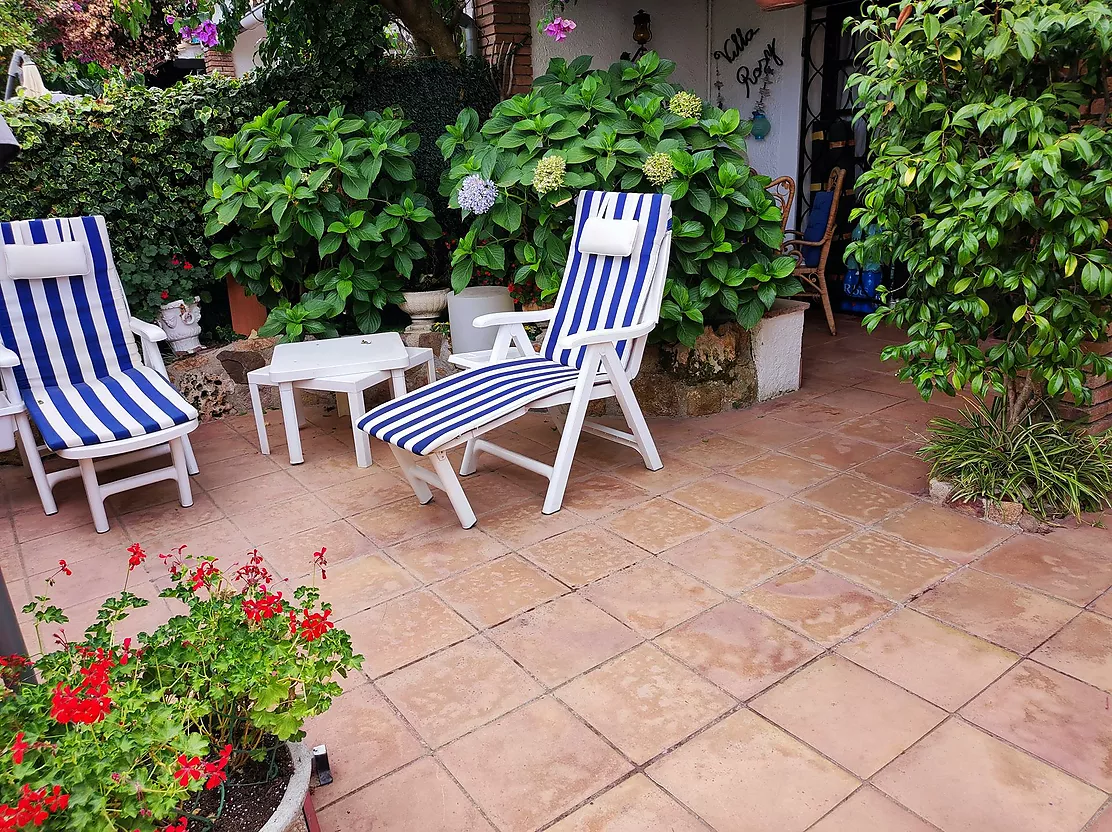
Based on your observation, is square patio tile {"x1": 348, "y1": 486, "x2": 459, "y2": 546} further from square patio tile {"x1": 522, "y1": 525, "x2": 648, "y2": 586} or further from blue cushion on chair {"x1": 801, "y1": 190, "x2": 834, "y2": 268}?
blue cushion on chair {"x1": 801, "y1": 190, "x2": 834, "y2": 268}

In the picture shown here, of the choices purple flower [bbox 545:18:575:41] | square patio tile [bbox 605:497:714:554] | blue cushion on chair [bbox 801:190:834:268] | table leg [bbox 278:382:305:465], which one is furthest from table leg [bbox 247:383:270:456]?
blue cushion on chair [bbox 801:190:834:268]

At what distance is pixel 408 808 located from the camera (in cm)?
184

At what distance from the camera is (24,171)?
426cm

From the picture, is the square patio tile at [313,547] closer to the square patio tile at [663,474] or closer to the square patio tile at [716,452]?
the square patio tile at [663,474]

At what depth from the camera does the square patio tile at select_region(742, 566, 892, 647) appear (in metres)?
2.43

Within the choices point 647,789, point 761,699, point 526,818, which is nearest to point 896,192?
point 761,699

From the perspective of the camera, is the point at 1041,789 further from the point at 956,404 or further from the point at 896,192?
the point at 956,404

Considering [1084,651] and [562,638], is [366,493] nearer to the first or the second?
[562,638]

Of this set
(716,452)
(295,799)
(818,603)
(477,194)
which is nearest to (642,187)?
(477,194)

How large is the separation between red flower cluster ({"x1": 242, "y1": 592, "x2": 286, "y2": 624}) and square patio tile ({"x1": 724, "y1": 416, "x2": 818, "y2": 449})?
273 centimetres

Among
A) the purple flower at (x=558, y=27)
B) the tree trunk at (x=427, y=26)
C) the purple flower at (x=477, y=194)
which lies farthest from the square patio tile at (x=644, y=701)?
the tree trunk at (x=427, y=26)

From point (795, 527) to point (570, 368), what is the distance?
1.13 meters

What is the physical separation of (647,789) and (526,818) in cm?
27

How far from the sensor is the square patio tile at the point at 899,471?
3.35 m
